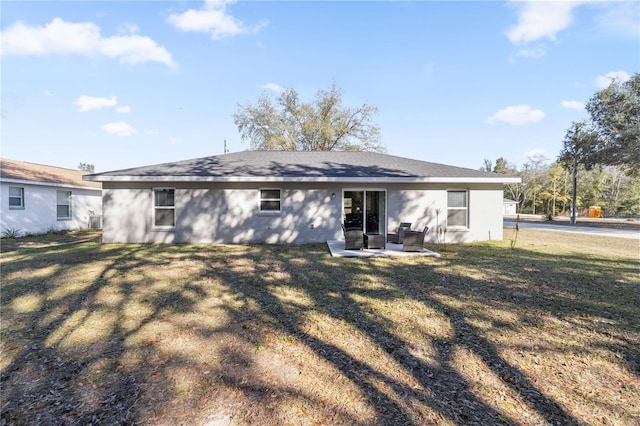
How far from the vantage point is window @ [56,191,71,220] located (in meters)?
15.7

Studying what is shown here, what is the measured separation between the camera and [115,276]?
6.41 m

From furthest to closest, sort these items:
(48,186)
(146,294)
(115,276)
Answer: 1. (48,186)
2. (115,276)
3. (146,294)

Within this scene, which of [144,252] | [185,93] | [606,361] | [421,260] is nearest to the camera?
[606,361]

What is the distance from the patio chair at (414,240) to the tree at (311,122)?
73.5ft

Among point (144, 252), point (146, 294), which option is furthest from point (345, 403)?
point (144, 252)

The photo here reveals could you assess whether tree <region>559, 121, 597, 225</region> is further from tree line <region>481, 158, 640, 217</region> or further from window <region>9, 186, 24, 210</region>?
window <region>9, 186, 24, 210</region>

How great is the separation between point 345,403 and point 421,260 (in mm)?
6216

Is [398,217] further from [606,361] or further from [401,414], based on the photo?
[401,414]

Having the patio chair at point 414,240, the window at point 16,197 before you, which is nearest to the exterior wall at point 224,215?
the patio chair at point 414,240

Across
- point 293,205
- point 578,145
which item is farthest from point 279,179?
point 578,145

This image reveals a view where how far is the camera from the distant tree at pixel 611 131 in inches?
797

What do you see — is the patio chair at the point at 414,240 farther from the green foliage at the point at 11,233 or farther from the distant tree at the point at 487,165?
the distant tree at the point at 487,165

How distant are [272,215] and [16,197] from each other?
1233 centimetres

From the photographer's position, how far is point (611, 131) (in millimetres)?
20891
